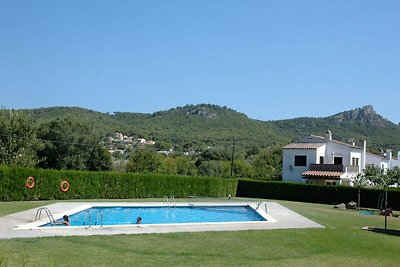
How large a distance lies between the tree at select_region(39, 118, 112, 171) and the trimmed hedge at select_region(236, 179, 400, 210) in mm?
18114

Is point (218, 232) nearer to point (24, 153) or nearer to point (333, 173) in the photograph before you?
point (24, 153)

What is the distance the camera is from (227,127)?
3957 inches

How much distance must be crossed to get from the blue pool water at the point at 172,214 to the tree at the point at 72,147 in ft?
78.4

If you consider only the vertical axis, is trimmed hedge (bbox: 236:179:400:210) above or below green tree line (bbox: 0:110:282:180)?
below

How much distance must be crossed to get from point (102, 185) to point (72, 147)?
17.7 meters

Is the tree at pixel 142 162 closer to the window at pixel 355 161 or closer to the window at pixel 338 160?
the window at pixel 338 160

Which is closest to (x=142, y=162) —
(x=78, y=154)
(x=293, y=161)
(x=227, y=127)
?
(x=78, y=154)

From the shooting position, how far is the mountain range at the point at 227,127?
92.2m

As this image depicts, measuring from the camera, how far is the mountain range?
9219 cm

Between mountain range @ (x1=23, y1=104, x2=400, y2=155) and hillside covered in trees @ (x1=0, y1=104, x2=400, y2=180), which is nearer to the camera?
hillside covered in trees @ (x1=0, y1=104, x2=400, y2=180)

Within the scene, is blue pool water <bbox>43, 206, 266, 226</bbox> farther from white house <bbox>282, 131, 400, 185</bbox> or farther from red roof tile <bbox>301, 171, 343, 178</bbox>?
white house <bbox>282, 131, 400, 185</bbox>

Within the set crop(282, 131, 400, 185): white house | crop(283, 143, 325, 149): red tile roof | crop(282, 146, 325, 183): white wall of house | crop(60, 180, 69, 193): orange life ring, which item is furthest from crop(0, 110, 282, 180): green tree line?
crop(60, 180, 69, 193): orange life ring

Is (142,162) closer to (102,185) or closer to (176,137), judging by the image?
(102,185)

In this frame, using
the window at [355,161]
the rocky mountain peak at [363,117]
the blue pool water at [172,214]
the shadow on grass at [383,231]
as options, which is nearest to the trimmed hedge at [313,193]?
the blue pool water at [172,214]
